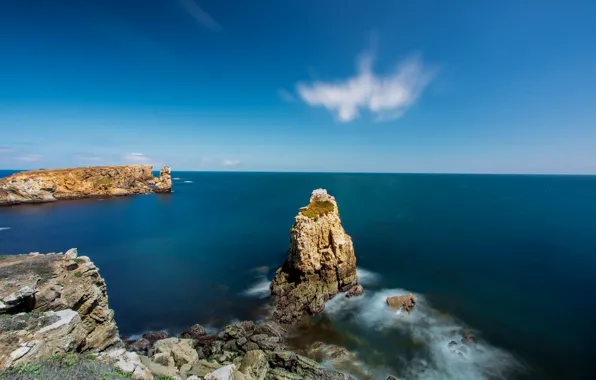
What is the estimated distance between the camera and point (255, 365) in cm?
1822

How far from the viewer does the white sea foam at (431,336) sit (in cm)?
2105

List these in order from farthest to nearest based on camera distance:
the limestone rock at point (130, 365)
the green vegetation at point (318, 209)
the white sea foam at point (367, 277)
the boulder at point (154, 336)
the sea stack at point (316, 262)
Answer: the white sea foam at point (367, 277) → the green vegetation at point (318, 209) → the sea stack at point (316, 262) → the boulder at point (154, 336) → the limestone rock at point (130, 365)

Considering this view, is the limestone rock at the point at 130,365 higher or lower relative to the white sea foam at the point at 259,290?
higher

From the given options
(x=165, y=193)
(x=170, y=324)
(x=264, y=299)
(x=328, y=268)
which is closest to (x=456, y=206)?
(x=328, y=268)

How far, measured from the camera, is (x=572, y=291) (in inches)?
1339

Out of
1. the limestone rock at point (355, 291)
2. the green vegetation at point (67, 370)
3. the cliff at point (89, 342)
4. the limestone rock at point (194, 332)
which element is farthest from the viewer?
the limestone rock at point (355, 291)

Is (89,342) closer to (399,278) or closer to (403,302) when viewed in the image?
(403,302)

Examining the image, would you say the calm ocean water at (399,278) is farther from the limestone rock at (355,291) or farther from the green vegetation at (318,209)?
the green vegetation at (318,209)

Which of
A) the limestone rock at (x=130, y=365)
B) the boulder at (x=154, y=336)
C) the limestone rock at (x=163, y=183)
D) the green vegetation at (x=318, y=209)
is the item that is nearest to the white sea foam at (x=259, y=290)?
the boulder at (x=154, y=336)

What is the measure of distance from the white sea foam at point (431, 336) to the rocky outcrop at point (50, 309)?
2078 centimetres

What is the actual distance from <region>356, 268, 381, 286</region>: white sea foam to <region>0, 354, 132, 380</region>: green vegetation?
29719 mm

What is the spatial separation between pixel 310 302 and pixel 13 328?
23.5 metres

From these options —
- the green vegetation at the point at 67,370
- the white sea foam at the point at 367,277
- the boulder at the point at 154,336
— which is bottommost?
the boulder at the point at 154,336

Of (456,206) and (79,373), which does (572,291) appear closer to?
(79,373)
